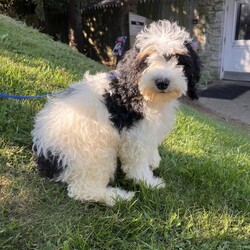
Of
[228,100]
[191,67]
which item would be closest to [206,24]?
[228,100]

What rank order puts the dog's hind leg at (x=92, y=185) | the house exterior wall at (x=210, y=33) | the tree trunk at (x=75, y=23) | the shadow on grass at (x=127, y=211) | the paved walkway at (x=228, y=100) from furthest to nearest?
the tree trunk at (x=75, y=23), the house exterior wall at (x=210, y=33), the paved walkway at (x=228, y=100), the dog's hind leg at (x=92, y=185), the shadow on grass at (x=127, y=211)

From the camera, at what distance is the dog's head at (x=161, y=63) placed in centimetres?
227

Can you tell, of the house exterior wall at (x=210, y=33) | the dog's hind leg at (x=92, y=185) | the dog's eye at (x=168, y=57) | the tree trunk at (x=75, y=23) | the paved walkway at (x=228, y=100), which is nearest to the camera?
the dog's eye at (x=168, y=57)

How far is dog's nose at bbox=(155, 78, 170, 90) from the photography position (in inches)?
88.4

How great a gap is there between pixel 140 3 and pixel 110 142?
11.6 m

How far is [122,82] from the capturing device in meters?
2.50

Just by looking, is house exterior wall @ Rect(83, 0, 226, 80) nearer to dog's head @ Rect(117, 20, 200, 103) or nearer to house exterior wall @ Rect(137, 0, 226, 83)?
house exterior wall @ Rect(137, 0, 226, 83)

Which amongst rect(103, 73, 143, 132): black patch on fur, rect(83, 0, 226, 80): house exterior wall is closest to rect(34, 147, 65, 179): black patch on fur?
rect(103, 73, 143, 132): black patch on fur

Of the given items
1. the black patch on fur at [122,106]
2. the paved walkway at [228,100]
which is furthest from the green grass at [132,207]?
the paved walkway at [228,100]

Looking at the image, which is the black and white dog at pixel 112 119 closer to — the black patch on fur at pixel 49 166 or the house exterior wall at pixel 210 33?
the black patch on fur at pixel 49 166

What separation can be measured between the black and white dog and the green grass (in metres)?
0.15

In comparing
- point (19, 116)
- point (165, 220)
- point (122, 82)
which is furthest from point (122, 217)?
point (19, 116)

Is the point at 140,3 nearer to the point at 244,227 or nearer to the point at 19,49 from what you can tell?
the point at 19,49

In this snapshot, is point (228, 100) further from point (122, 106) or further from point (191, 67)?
point (122, 106)
